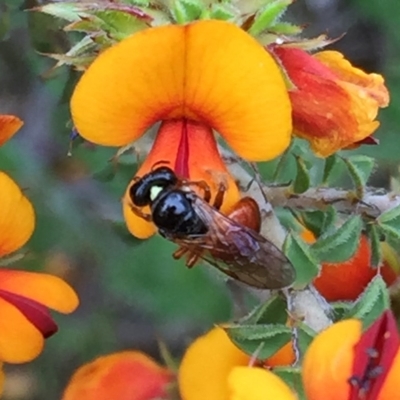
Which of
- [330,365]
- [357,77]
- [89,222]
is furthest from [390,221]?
[89,222]

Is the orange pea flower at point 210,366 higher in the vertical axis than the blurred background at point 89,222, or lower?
higher

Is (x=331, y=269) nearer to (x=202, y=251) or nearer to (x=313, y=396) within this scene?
(x=202, y=251)

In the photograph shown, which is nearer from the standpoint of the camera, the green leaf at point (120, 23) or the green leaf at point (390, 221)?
the green leaf at point (120, 23)

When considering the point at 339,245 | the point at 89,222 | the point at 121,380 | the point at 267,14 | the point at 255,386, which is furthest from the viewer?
the point at 89,222

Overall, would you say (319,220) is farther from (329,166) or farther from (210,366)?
(210,366)

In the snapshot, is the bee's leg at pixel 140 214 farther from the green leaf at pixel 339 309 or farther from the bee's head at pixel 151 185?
the green leaf at pixel 339 309

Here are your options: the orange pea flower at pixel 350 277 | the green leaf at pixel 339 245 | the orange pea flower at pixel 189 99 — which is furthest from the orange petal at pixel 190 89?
the orange pea flower at pixel 350 277

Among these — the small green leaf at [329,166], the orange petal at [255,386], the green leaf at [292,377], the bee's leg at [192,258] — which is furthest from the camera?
the small green leaf at [329,166]

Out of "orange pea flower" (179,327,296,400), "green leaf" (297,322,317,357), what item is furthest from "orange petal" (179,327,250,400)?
"green leaf" (297,322,317,357)
